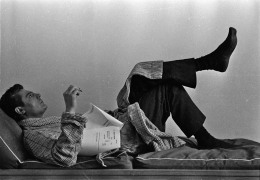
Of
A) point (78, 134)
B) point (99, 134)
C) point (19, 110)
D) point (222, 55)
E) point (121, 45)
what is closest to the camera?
point (78, 134)

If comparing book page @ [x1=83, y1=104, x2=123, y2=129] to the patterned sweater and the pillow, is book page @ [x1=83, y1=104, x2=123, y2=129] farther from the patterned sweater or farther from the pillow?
the pillow

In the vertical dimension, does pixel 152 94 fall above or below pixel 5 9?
below

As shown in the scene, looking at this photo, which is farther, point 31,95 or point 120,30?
point 120,30

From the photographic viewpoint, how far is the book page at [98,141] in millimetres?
1776

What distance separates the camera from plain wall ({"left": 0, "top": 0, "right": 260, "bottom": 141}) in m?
2.69

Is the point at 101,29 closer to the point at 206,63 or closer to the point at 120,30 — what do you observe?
the point at 120,30

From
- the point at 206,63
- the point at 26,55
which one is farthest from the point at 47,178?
the point at 26,55

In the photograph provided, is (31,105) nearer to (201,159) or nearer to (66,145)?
(66,145)

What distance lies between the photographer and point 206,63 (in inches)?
78.6

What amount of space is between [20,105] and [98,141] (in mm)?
533

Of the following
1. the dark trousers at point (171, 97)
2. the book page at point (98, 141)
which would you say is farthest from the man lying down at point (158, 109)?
the book page at point (98, 141)

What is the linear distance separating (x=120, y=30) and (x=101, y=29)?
111 millimetres

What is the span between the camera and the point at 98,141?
1.79 m

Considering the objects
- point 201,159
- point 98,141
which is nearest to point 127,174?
point 98,141
